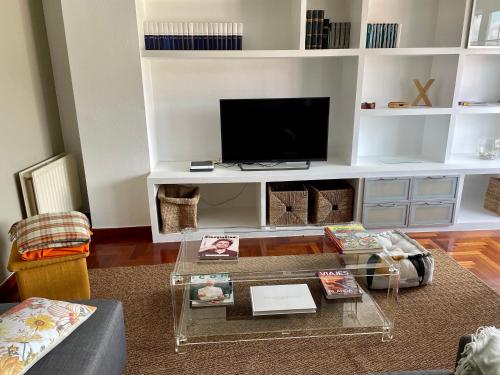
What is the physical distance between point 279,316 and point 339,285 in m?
0.39

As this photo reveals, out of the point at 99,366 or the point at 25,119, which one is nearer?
the point at 99,366

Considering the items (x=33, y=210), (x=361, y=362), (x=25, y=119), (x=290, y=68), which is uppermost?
(x=290, y=68)

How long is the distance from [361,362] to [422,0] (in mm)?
3026

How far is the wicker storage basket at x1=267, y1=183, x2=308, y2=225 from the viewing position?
10.1 ft

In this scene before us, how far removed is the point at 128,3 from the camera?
2.76 meters

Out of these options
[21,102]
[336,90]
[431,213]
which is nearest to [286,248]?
[431,213]

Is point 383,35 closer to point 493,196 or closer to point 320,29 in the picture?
point 320,29

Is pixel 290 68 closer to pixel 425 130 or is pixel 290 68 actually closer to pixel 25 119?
pixel 425 130

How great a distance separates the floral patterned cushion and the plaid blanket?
0.60 m

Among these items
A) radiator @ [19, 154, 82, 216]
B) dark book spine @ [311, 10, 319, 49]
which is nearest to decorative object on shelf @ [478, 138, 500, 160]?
dark book spine @ [311, 10, 319, 49]

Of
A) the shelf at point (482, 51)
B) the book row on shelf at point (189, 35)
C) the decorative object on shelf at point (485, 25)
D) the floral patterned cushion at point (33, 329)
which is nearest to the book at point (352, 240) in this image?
the floral patterned cushion at point (33, 329)

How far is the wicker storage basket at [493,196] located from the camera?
11.2ft

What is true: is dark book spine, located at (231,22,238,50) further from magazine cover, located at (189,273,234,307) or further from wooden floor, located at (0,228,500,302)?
magazine cover, located at (189,273,234,307)

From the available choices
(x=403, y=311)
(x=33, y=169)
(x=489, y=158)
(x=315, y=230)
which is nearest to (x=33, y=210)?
(x=33, y=169)
